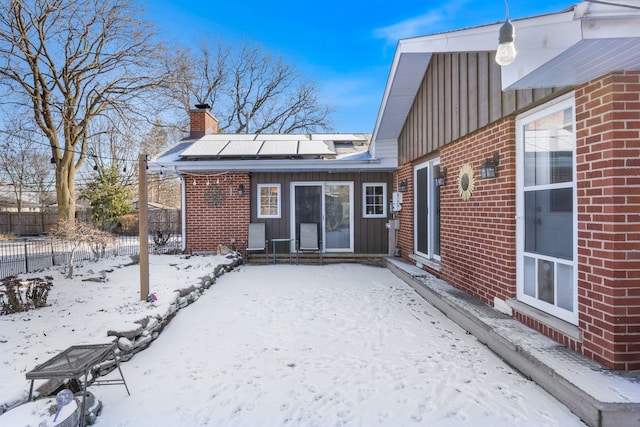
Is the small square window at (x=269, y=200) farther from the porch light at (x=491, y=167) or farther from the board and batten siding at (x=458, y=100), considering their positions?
the porch light at (x=491, y=167)

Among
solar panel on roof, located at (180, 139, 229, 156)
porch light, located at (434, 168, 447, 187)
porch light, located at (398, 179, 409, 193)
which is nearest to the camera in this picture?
porch light, located at (434, 168, 447, 187)

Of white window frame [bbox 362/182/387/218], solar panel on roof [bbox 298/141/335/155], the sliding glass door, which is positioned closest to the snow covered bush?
the sliding glass door

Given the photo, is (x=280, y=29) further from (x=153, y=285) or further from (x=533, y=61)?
(x=533, y=61)

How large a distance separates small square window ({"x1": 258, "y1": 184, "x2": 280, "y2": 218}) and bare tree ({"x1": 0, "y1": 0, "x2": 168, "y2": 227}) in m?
7.46

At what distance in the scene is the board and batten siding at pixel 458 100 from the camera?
3.62m

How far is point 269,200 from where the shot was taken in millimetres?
8773

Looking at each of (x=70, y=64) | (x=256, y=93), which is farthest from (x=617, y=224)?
(x=256, y=93)

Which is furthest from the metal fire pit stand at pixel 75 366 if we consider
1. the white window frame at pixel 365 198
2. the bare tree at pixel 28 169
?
the bare tree at pixel 28 169

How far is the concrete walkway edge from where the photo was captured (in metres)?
2.01

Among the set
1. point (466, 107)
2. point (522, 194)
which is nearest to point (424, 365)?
point (522, 194)

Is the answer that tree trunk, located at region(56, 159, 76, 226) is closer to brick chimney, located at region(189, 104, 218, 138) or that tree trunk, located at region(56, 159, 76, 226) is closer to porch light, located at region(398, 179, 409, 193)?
brick chimney, located at region(189, 104, 218, 138)

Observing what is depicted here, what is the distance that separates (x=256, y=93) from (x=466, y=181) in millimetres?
22626

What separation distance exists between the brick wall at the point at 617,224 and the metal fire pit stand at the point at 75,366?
11.8 ft

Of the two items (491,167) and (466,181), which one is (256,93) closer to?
(466,181)
